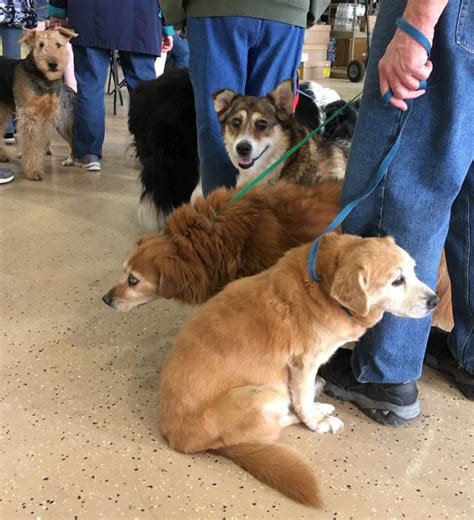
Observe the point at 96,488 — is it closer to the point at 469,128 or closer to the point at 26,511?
the point at 26,511

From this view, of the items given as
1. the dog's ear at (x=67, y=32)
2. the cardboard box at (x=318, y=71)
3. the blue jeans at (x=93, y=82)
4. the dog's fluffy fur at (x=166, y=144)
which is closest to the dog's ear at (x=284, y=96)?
the dog's fluffy fur at (x=166, y=144)

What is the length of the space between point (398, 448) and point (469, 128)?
3.08ft

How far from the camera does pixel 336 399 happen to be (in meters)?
1.78

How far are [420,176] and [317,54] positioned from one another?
9.88m

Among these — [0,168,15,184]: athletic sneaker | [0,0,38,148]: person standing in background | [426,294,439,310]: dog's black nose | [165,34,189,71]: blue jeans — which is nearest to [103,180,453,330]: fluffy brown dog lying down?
[426,294,439,310]: dog's black nose

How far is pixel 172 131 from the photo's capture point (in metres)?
3.08

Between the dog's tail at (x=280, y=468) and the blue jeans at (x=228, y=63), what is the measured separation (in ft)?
5.05

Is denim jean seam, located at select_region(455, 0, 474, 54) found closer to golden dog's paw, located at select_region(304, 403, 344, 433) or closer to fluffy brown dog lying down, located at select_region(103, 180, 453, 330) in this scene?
fluffy brown dog lying down, located at select_region(103, 180, 453, 330)

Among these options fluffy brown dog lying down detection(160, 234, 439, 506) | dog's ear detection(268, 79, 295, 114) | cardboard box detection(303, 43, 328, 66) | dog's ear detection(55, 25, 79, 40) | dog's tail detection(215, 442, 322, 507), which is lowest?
dog's tail detection(215, 442, 322, 507)

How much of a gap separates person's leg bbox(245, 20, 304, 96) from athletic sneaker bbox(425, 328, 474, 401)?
57.0 inches

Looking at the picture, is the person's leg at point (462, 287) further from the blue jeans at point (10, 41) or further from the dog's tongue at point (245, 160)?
the blue jeans at point (10, 41)

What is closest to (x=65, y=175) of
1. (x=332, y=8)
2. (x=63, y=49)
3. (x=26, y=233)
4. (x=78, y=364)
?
(x=63, y=49)

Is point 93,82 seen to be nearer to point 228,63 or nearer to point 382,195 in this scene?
point 228,63

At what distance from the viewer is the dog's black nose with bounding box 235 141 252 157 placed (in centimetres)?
269
